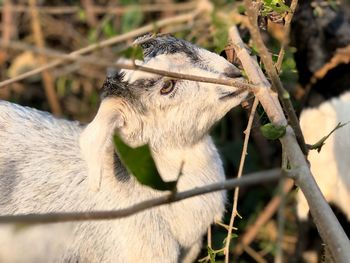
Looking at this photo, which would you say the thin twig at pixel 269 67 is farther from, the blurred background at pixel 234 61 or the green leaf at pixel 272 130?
the blurred background at pixel 234 61

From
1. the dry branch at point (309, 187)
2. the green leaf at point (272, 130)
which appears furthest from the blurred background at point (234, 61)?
the green leaf at point (272, 130)

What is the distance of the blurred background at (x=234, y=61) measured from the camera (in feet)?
13.9

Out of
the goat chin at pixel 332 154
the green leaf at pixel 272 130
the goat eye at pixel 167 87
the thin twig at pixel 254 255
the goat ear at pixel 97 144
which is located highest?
the goat eye at pixel 167 87

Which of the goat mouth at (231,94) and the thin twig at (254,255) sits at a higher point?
the goat mouth at (231,94)

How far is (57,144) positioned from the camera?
3.88 m

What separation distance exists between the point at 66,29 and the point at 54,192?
2.87 meters

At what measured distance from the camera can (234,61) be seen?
3.72 m

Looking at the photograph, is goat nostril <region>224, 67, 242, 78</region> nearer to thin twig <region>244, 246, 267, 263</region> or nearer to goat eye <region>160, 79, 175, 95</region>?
goat eye <region>160, 79, 175, 95</region>


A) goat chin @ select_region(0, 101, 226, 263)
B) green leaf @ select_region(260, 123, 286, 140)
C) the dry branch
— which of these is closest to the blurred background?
goat chin @ select_region(0, 101, 226, 263)

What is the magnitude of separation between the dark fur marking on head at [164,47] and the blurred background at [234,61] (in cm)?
7

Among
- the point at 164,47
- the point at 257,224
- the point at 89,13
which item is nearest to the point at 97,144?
the point at 164,47

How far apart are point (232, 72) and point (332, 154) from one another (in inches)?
45.4

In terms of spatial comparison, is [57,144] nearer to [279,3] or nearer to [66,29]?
[279,3]

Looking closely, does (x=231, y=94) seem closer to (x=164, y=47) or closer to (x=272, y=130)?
(x=164, y=47)
